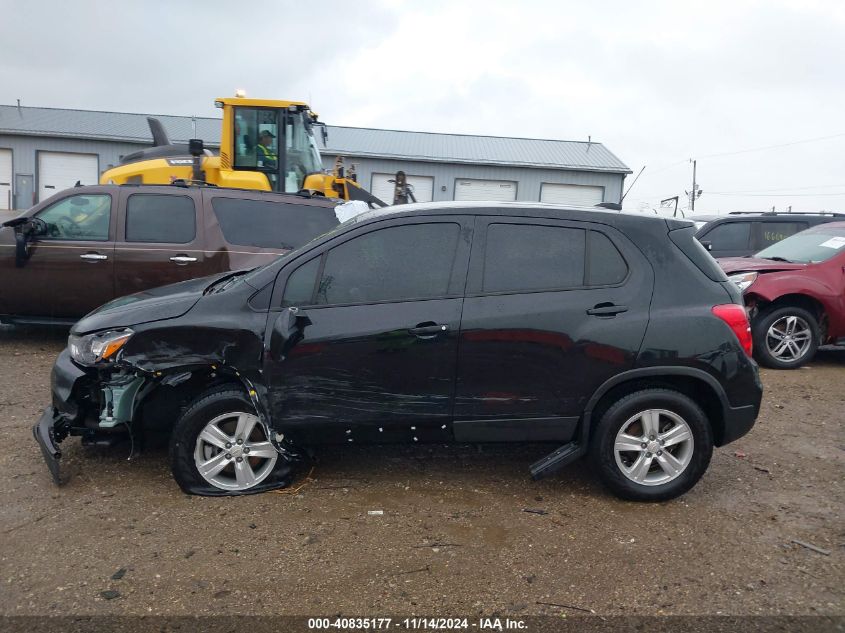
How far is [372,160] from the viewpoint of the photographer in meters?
29.2

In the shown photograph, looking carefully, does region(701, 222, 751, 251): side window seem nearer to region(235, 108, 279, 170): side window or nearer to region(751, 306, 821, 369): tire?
region(751, 306, 821, 369): tire

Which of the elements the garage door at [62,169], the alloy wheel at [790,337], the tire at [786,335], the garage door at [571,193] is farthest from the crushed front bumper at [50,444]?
the garage door at [62,169]

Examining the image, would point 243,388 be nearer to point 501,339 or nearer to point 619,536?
point 501,339

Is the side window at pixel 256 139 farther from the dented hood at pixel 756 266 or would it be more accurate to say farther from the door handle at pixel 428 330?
the door handle at pixel 428 330

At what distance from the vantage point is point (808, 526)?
12.5 feet

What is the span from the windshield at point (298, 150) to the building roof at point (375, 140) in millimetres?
17967

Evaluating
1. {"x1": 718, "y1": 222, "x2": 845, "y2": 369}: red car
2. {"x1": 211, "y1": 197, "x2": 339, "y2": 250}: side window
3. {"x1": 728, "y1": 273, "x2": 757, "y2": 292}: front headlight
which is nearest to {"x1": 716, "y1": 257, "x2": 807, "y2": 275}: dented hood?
{"x1": 718, "y1": 222, "x2": 845, "y2": 369}: red car

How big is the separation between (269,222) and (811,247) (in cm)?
648

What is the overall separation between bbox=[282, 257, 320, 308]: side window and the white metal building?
24313 millimetres

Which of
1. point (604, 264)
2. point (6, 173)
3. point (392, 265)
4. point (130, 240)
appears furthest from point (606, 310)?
point (6, 173)

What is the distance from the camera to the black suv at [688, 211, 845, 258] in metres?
10.3

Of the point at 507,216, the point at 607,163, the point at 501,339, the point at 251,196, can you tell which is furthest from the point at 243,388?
the point at 607,163

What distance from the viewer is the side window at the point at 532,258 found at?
3.95 m

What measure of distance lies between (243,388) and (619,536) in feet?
7.61
